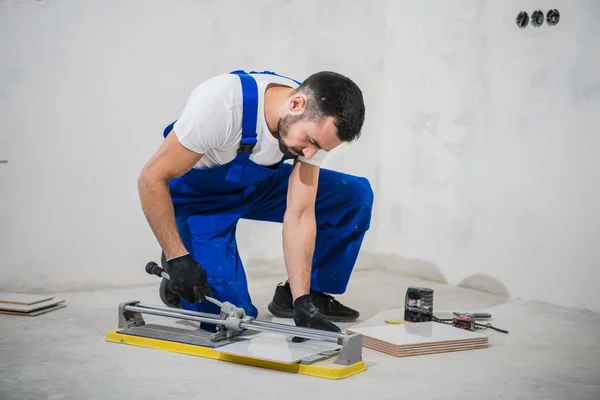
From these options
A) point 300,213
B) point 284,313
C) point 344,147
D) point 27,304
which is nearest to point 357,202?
point 300,213

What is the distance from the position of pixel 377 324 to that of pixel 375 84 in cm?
163

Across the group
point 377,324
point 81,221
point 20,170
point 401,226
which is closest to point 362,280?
point 401,226

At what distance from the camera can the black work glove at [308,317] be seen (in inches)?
92.1

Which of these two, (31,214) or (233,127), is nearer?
(233,127)

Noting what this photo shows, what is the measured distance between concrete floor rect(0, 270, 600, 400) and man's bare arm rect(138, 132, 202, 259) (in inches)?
15.8

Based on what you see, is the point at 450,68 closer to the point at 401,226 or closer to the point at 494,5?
the point at 494,5

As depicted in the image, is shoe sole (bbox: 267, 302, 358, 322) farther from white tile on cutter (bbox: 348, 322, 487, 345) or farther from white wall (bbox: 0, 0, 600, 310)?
white wall (bbox: 0, 0, 600, 310)

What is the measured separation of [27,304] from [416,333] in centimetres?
142

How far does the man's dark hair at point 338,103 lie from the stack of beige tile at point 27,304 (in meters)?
1.32

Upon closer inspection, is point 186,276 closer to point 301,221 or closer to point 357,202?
point 301,221

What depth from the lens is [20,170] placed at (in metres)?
2.97

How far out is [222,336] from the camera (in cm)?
228

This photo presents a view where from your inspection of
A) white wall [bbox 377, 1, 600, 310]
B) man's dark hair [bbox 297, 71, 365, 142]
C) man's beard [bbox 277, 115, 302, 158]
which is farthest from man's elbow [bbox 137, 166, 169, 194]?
white wall [bbox 377, 1, 600, 310]

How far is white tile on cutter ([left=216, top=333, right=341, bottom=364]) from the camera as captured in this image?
2.06m
